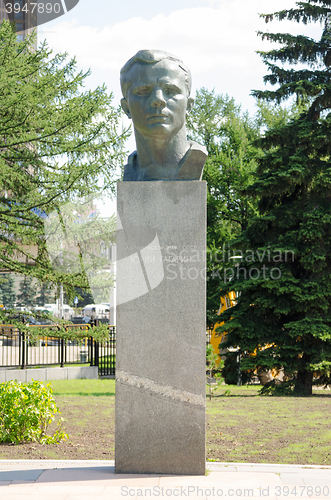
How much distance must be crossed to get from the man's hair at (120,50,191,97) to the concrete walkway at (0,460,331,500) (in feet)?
12.8

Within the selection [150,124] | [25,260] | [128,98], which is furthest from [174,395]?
[25,260]

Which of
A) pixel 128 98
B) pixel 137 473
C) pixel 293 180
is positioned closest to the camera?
pixel 137 473

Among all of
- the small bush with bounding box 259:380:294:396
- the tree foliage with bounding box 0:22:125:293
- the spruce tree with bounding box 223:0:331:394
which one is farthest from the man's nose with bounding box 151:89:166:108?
the small bush with bounding box 259:380:294:396

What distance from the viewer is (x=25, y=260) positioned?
13.8m

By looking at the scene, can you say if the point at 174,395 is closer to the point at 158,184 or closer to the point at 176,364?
the point at 176,364

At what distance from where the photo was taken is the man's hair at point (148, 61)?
5094mm

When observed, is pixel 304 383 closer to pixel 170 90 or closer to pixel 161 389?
pixel 161 389

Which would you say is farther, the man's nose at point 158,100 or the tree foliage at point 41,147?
the tree foliage at point 41,147

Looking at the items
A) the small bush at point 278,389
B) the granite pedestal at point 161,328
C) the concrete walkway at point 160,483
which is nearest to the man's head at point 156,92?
the granite pedestal at point 161,328

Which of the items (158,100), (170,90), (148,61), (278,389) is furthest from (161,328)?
(278,389)

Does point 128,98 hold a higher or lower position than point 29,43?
lower

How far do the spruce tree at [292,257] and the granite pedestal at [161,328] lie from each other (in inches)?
310

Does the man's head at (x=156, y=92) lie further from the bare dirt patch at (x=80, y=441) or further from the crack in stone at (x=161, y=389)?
the bare dirt patch at (x=80, y=441)

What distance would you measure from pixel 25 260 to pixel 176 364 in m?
9.65
